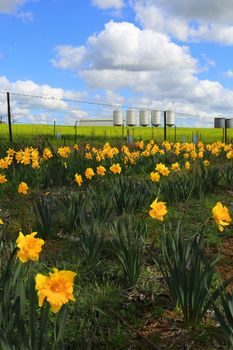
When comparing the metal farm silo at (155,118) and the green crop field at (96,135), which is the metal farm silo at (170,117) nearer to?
the metal farm silo at (155,118)

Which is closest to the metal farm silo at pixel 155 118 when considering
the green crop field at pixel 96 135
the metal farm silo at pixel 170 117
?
the metal farm silo at pixel 170 117

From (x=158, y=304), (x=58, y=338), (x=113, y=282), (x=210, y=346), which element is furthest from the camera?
(x=113, y=282)

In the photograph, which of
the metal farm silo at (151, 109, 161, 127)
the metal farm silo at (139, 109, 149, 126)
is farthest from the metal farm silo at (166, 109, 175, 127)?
the metal farm silo at (139, 109, 149, 126)

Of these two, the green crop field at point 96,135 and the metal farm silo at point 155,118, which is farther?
the metal farm silo at point 155,118

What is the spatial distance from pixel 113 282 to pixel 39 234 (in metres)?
1.49

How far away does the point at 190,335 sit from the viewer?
256 centimetres

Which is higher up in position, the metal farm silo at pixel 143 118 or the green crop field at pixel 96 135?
the metal farm silo at pixel 143 118

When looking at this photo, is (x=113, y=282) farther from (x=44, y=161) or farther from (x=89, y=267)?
(x=44, y=161)

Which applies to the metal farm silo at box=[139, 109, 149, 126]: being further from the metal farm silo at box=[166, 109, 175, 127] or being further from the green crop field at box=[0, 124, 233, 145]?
the green crop field at box=[0, 124, 233, 145]

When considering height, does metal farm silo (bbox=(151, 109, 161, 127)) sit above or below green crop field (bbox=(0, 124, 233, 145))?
above

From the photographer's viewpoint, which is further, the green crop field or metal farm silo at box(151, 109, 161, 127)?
metal farm silo at box(151, 109, 161, 127)

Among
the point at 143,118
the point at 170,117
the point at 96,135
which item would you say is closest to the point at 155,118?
the point at 170,117

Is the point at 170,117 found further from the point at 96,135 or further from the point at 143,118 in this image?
the point at 96,135

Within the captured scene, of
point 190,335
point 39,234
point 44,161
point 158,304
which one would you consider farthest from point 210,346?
point 44,161
